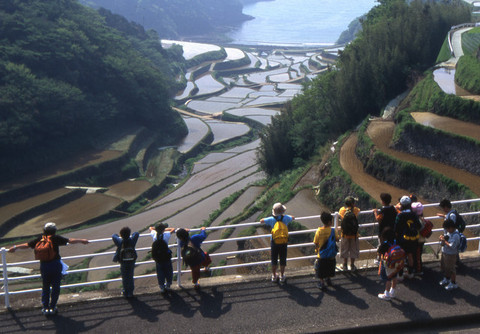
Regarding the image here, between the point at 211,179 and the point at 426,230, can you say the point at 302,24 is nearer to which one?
the point at 211,179

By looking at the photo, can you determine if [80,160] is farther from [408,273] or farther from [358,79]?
[408,273]

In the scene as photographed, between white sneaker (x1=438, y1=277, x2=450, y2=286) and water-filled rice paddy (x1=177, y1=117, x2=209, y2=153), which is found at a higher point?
white sneaker (x1=438, y1=277, x2=450, y2=286)

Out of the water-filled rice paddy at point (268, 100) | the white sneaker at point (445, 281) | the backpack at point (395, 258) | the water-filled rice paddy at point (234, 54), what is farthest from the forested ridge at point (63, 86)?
the water-filled rice paddy at point (234, 54)

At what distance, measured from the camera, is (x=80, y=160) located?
146 feet

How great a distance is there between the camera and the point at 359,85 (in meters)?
28.3

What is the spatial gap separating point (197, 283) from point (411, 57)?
25.8 m

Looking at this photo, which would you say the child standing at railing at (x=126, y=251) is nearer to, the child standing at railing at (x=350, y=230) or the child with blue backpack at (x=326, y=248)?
the child with blue backpack at (x=326, y=248)

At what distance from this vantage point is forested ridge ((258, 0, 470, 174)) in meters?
28.3

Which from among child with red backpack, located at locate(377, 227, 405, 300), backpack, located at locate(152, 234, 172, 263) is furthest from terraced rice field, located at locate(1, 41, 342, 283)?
backpack, located at locate(152, 234, 172, 263)

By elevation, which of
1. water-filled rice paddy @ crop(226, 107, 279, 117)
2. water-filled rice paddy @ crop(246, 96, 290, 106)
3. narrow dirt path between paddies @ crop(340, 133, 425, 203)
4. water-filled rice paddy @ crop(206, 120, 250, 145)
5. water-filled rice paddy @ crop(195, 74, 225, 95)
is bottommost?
water-filled rice paddy @ crop(206, 120, 250, 145)

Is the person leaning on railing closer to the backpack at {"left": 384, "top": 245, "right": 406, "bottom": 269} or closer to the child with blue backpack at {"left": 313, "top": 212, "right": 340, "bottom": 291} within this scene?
the child with blue backpack at {"left": 313, "top": 212, "right": 340, "bottom": 291}

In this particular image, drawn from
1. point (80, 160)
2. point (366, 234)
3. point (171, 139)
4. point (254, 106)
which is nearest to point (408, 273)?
point (366, 234)

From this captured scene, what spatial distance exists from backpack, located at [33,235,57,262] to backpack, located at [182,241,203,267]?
2036 millimetres

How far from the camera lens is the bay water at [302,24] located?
153 m
